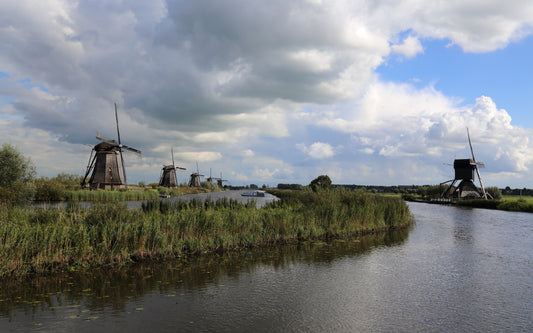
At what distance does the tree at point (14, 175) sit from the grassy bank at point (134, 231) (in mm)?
24151

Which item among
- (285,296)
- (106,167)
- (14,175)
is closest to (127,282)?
(285,296)

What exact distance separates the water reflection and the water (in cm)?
3

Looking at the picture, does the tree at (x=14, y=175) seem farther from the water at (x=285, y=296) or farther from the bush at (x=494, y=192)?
the bush at (x=494, y=192)

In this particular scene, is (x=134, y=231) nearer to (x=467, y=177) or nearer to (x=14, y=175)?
(x=14, y=175)

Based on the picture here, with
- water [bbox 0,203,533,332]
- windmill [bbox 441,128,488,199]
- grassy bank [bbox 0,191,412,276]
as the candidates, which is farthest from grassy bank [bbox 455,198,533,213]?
water [bbox 0,203,533,332]

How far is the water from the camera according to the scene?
8203mm

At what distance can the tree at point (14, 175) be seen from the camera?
34969mm

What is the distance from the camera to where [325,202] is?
86.8 ft

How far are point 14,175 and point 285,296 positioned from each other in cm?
3858

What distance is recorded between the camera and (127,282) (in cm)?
1129

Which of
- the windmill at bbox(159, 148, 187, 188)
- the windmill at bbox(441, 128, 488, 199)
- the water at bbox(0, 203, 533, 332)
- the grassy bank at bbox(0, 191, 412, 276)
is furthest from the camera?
the windmill at bbox(159, 148, 187, 188)

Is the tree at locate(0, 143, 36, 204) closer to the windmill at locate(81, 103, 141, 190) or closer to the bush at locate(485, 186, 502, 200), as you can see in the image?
the windmill at locate(81, 103, 141, 190)

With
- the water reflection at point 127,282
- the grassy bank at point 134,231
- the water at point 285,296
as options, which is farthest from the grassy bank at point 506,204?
the water reflection at point 127,282

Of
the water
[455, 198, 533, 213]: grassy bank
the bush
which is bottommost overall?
the water
